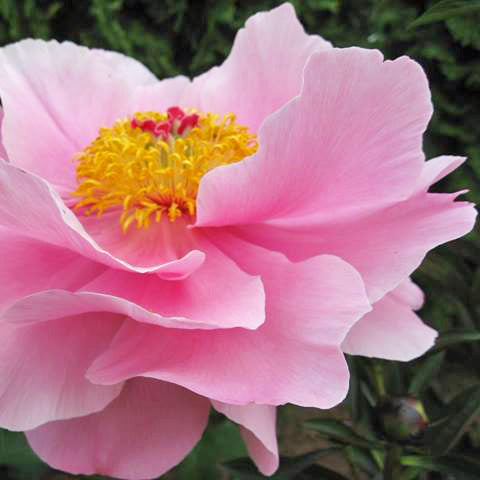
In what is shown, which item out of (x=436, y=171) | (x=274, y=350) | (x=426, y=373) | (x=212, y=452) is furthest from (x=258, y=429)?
(x=212, y=452)

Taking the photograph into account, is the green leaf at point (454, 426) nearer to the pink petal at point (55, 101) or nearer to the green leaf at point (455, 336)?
the green leaf at point (455, 336)

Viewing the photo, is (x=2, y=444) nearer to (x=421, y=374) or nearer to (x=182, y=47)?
(x=421, y=374)

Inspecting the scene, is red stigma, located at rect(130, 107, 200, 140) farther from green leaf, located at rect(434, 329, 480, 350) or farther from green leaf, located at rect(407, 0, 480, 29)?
green leaf, located at rect(434, 329, 480, 350)

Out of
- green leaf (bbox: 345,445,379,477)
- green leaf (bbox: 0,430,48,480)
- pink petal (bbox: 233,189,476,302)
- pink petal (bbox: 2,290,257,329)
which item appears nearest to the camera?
pink petal (bbox: 2,290,257,329)

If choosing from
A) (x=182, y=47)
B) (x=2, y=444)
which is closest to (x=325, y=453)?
(x=2, y=444)

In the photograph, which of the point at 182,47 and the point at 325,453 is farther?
the point at 182,47

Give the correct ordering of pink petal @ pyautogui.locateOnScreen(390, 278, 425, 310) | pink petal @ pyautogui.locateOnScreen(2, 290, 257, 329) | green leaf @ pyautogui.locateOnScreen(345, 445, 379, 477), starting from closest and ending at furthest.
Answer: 1. pink petal @ pyautogui.locateOnScreen(2, 290, 257, 329)
2. pink petal @ pyautogui.locateOnScreen(390, 278, 425, 310)
3. green leaf @ pyautogui.locateOnScreen(345, 445, 379, 477)

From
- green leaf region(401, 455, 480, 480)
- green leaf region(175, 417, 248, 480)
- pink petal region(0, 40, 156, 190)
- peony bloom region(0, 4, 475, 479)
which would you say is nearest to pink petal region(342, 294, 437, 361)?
peony bloom region(0, 4, 475, 479)
